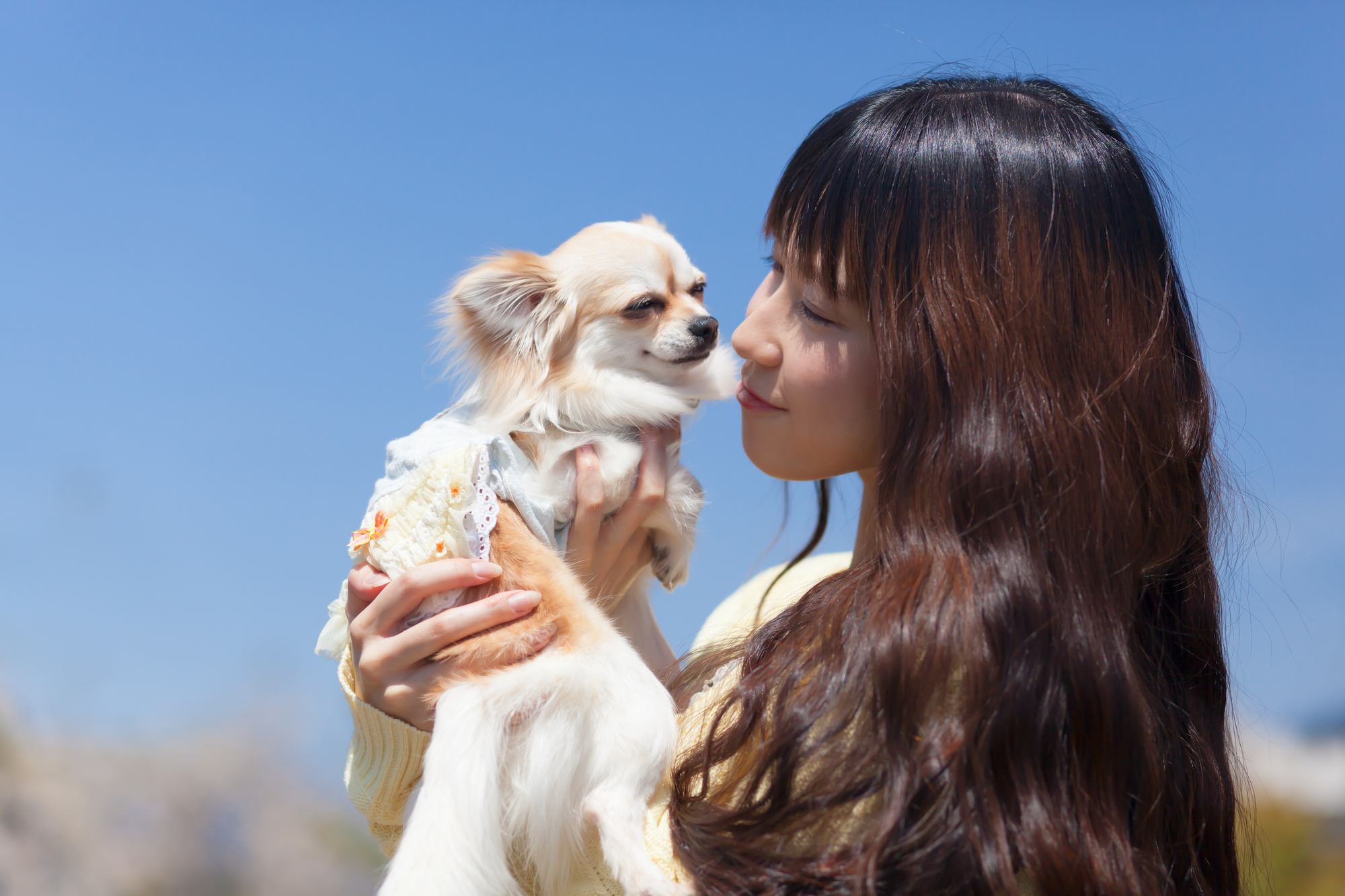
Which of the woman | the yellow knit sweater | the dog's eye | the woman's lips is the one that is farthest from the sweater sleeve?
the dog's eye

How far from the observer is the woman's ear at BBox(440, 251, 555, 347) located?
115 inches

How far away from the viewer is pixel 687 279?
3193 mm

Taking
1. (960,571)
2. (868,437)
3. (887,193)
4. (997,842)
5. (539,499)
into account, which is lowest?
(997,842)

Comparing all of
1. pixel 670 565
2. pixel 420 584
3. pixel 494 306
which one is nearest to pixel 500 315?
pixel 494 306

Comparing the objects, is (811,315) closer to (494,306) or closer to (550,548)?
(550,548)

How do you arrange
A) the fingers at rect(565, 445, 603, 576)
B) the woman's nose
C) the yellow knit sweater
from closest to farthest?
1. the yellow knit sweater
2. the woman's nose
3. the fingers at rect(565, 445, 603, 576)

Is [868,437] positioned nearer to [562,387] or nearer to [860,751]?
[860,751]

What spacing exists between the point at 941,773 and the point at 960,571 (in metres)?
0.33

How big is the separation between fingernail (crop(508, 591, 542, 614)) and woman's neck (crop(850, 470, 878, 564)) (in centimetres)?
74

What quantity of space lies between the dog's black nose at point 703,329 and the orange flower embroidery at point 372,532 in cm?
122

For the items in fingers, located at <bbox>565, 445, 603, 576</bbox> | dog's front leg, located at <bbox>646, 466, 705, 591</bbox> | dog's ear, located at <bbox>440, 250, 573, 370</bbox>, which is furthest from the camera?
dog's ear, located at <bbox>440, 250, 573, 370</bbox>

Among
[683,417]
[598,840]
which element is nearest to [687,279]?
[683,417]

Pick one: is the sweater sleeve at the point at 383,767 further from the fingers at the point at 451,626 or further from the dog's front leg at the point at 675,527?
the dog's front leg at the point at 675,527

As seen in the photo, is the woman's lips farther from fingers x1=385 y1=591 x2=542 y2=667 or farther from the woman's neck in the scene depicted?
fingers x1=385 y1=591 x2=542 y2=667
